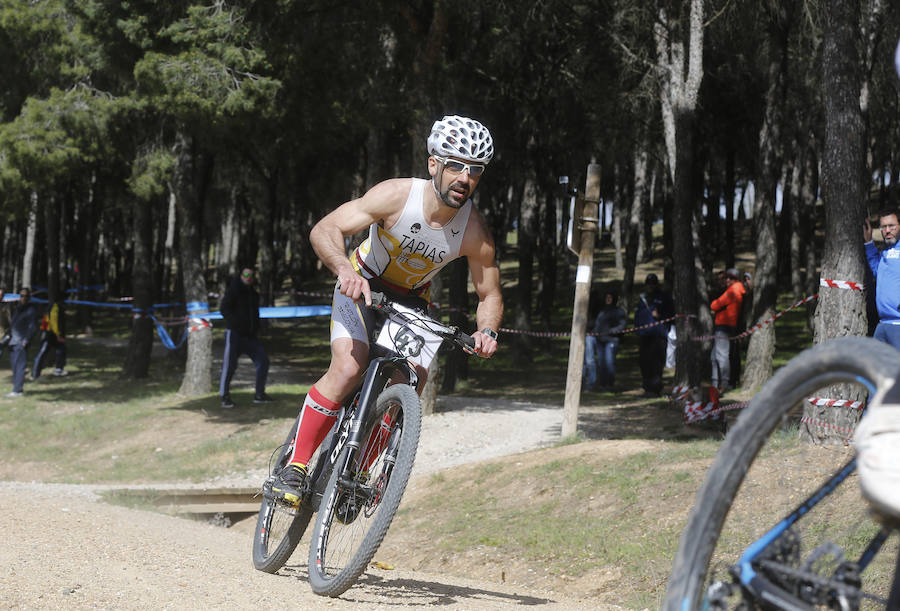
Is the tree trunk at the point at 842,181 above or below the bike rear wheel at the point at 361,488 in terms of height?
above

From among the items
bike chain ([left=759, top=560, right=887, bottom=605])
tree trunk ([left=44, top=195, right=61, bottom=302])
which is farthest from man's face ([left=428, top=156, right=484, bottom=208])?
tree trunk ([left=44, top=195, right=61, bottom=302])

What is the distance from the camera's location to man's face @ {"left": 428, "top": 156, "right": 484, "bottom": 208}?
5.33m

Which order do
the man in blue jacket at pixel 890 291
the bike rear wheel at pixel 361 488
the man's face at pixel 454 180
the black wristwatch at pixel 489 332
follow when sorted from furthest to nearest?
the man in blue jacket at pixel 890 291 < the man's face at pixel 454 180 < the black wristwatch at pixel 489 332 < the bike rear wheel at pixel 361 488

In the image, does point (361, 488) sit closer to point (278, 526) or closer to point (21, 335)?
point (278, 526)

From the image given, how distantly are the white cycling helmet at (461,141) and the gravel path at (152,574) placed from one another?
2.39 meters

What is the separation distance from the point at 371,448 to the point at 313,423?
49cm

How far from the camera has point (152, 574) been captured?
555 cm

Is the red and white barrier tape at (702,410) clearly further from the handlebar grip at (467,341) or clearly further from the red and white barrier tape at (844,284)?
the handlebar grip at (467,341)

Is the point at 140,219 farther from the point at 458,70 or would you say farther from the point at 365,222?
the point at 365,222

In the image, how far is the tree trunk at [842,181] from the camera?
966 cm

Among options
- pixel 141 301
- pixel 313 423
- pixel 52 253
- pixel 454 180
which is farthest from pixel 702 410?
pixel 52 253

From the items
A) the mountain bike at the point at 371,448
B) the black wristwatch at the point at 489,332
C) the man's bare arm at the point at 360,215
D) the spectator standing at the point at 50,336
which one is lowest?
the spectator standing at the point at 50,336

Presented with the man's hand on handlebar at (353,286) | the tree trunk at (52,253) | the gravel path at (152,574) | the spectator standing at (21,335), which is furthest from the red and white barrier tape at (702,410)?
the tree trunk at (52,253)

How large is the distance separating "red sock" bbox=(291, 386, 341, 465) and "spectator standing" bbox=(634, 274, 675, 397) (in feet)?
48.5
